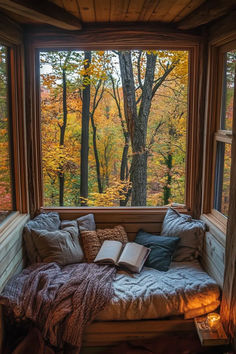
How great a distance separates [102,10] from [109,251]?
2088 mm

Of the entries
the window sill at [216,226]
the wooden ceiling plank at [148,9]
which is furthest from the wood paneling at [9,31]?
the window sill at [216,226]

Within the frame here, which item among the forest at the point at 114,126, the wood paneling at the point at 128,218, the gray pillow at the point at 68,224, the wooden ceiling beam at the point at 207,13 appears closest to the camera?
the wooden ceiling beam at the point at 207,13

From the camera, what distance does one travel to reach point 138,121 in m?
4.78

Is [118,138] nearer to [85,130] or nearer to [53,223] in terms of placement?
[85,130]

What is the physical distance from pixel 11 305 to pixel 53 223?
95 cm

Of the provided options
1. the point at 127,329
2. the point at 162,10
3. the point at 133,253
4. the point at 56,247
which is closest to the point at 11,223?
the point at 56,247

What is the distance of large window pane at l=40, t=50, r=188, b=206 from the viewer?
4504 millimetres

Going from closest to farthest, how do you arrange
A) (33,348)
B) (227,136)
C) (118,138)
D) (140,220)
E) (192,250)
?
(33,348) < (227,136) < (192,250) < (140,220) < (118,138)

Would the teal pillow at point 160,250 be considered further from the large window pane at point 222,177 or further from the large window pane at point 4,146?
the large window pane at point 4,146

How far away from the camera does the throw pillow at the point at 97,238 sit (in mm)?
2978

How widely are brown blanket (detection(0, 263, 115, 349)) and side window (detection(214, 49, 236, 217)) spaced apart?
1242 mm

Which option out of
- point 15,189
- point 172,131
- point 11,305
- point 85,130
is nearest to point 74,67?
point 85,130

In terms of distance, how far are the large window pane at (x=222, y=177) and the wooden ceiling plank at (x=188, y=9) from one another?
1156mm

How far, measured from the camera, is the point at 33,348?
88.0 inches
